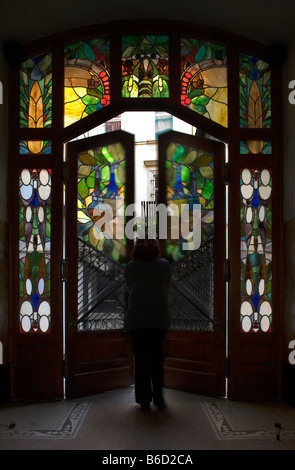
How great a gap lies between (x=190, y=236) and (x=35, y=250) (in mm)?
1375

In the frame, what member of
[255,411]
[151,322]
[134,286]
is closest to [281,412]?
[255,411]

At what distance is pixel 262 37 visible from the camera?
140 inches

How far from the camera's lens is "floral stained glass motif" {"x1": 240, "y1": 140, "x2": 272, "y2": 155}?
3.65 meters

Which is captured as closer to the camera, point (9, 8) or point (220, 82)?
point (9, 8)

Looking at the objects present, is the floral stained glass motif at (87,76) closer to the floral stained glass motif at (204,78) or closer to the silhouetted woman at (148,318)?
A: the floral stained glass motif at (204,78)

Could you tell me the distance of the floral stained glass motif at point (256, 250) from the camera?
3572mm

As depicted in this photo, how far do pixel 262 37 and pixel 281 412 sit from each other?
3.04m

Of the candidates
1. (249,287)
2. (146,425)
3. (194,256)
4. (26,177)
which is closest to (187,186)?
(194,256)

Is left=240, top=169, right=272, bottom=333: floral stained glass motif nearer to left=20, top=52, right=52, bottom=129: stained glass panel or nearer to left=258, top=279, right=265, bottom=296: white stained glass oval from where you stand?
left=258, top=279, right=265, bottom=296: white stained glass oval

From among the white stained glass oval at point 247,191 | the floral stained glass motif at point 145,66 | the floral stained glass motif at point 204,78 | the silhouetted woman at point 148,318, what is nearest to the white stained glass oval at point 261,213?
the white stained glass oval at point 247,191

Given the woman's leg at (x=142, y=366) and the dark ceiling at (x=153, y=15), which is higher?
the dark ceiling at (x=153, y=15)

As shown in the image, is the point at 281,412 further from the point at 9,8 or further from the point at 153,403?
the point at 9,8

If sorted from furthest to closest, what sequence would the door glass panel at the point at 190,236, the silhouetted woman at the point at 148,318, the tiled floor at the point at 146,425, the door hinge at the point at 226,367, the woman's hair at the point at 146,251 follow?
the door glass panel at the point at 190,236 < the door hinge at the point at 226,367 < the woman's hair at the point at 146,251 < the silhouetted woman at the point at 148,318 < the tiled floor at the point at 146,425

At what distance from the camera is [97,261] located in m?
3.80
